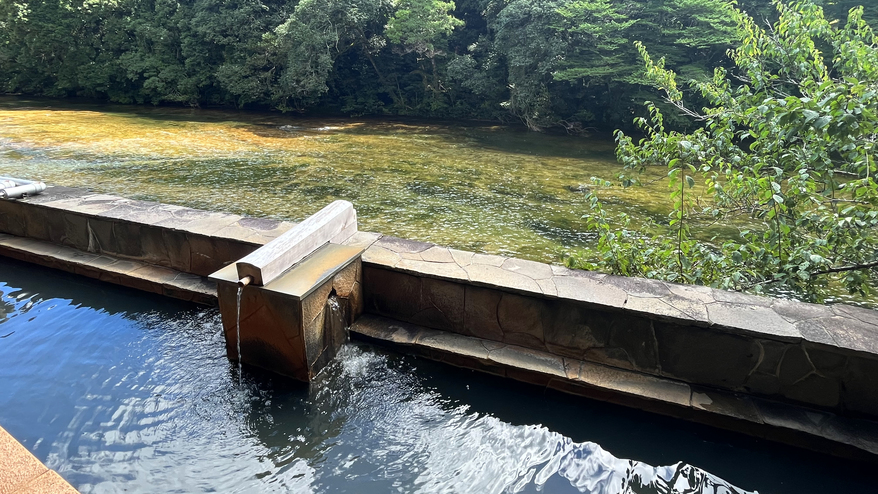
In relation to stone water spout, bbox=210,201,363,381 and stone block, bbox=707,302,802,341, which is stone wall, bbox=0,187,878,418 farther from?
stone water spout, bbox=210,201,363,381

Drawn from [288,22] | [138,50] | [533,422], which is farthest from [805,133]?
[138,50]

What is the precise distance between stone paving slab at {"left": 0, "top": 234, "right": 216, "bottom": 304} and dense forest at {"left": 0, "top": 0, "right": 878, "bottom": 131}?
11.1m

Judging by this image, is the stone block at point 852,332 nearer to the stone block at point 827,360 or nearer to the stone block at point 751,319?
the stone block at point 827,360

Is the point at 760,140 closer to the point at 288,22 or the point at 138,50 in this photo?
the point at 288,22

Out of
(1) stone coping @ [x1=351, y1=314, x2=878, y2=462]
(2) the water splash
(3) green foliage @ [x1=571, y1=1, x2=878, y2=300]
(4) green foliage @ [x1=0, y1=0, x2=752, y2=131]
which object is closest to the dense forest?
(4) green foliage @ [x1=0, y1=0, x2=752, y2=131]

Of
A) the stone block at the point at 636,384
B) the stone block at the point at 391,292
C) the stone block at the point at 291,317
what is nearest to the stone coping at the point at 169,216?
the stone block at the point at 291,317

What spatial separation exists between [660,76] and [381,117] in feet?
45.6

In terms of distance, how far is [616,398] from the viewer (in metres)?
2.86

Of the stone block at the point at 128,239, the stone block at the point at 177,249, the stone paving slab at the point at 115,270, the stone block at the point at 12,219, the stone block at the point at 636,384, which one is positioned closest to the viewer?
the stone block at the point at 636,384

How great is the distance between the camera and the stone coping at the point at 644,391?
2.55 m

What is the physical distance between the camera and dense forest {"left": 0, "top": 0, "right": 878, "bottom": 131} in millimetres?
12539

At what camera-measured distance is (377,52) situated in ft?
58.3

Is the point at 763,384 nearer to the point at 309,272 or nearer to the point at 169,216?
the point at 309,272

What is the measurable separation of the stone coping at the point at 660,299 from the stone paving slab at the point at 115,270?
1.43m
